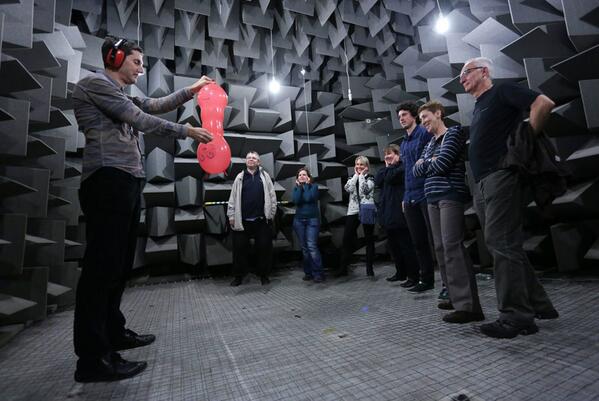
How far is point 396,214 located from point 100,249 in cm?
239

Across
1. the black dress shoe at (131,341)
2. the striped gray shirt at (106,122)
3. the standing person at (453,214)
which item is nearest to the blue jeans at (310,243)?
the standing person at (453,214)

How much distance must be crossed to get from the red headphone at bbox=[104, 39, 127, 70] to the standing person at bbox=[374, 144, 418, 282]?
2.27 metres

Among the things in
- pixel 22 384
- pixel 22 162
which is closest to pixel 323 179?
pixel 22 162

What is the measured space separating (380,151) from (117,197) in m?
3.72

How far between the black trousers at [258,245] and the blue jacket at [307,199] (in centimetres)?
42

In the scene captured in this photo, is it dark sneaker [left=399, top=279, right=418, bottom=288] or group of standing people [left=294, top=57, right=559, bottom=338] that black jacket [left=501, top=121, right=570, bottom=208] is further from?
dark sneaker [left=399, top=279, right=418, bottom=288]

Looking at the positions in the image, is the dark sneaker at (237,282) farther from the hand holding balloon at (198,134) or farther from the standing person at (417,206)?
the hand holding balloon at (198,134)

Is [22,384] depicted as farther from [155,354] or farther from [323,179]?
[323,179]

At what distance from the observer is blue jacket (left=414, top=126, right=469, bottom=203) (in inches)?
67.4

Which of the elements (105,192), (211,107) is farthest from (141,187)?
(211,107)

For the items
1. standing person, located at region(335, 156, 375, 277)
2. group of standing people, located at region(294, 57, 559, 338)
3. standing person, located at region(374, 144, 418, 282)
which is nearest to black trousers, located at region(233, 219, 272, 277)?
standing person, located at region(335, 156, 375, 277)

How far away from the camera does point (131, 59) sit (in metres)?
1.39

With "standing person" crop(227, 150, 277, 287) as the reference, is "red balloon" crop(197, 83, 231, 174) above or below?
above

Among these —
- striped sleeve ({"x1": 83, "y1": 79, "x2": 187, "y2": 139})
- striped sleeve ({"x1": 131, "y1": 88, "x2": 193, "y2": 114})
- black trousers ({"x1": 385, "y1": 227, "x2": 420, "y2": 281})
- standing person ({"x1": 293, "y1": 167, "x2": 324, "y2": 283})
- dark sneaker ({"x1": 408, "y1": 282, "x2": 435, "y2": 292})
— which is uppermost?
striped sleeve ({"x1": 131, "y1": 88, "x2": 193, "y2": 114})
